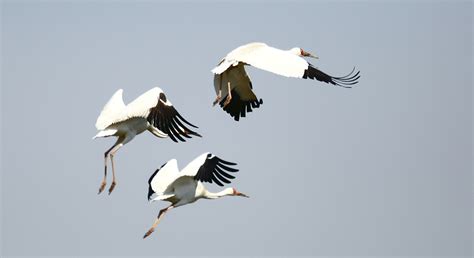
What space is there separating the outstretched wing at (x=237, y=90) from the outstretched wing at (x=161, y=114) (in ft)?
5.49

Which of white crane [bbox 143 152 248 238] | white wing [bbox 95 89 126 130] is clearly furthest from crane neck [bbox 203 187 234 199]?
white wing [bbox 95 89 126 130]

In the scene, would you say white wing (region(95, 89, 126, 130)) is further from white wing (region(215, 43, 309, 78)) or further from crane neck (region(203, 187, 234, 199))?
crane neck (region(203, 187, 234, 199))

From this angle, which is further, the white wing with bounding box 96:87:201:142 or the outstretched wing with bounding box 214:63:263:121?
the outstretched wing with bounding box 214:63:263:121

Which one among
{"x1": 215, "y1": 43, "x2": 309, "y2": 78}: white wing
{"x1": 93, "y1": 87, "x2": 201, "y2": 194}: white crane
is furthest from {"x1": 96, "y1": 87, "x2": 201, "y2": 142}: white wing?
{"x1": 215, "y1": 43, "x2": 309, "y2": 78}: white wing

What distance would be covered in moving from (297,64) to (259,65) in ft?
1.74

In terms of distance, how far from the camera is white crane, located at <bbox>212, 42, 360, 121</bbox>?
21.0 metres

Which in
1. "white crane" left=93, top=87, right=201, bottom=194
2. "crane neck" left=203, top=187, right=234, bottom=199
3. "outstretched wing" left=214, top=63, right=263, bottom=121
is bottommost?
"crane neck" left=203, top=187, right=234, bottom=199

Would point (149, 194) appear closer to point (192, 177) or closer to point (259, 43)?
point (192, 177)

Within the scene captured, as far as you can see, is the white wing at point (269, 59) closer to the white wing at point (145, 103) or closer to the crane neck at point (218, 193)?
the white wing at point (145, 103)

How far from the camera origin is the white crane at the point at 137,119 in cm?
2094

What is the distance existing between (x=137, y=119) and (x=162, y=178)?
90 cm

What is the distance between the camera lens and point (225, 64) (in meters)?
21.7

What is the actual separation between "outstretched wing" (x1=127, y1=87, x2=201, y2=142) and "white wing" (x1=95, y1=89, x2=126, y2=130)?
0.42m

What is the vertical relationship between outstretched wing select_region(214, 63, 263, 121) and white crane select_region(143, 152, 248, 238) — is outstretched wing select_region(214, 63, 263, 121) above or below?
above
